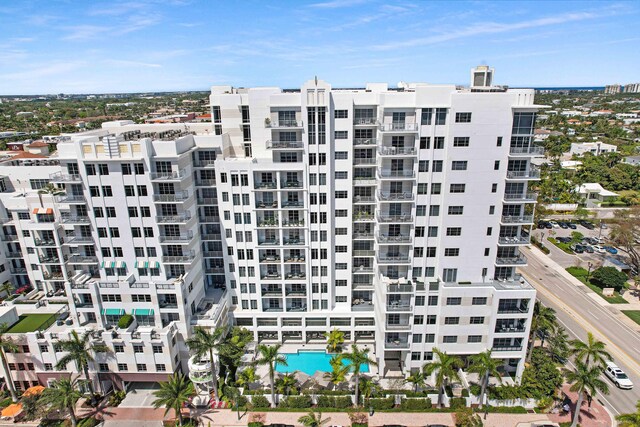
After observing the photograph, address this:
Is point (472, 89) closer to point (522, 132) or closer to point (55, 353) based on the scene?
point (522, 132)

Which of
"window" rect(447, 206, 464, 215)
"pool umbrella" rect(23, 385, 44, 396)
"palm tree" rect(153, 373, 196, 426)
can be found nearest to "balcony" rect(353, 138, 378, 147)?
"window" rect(447, 206, 464, 215)

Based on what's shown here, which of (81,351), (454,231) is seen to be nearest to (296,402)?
(81,351)

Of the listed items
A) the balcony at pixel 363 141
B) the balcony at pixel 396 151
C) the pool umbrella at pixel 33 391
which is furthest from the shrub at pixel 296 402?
the balcony at pixel 363 141

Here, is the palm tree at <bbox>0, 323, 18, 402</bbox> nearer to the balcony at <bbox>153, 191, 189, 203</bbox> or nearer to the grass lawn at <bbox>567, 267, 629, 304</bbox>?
the balcony at <bbox>153, 191, 189, 203</bbox>

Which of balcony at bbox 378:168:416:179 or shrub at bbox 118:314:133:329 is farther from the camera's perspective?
balcony at bbox 378:168:416:179

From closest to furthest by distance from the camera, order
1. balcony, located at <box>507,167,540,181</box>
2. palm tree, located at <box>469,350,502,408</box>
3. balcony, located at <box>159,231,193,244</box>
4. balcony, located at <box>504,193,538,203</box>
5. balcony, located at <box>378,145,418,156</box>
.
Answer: palm tree, located at <box>469,350,502,408</box>
balcony, located at <box>507,167,540,181</box>
balcony, located at <box>504,193,538,203</box>
balcony, located at <box>378,145,418,156</box>
balcony, located at <box>159,231,193,244</box>
